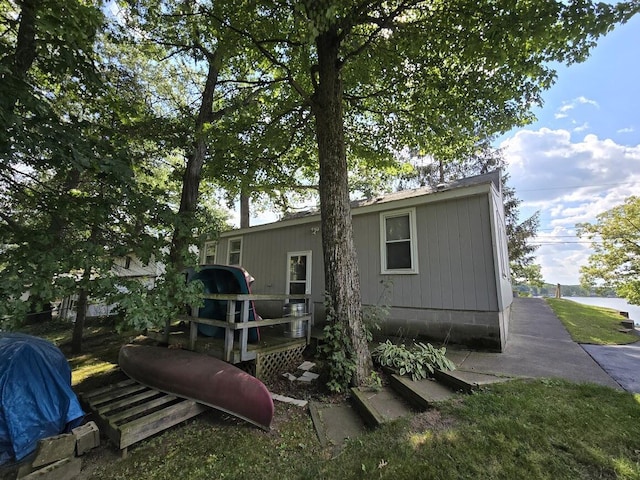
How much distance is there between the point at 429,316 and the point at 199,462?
16.4 feet

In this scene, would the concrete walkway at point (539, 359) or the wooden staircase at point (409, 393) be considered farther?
the concrete walkway at point (539, 359)

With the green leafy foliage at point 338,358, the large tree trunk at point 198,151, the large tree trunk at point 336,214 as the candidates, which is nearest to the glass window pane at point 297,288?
the large tree trunk at point 198,151

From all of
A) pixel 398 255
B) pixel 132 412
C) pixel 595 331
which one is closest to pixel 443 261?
pixel 398 255

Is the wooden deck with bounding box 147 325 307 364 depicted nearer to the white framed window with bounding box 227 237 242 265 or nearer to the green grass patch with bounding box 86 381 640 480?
the green grass patch with bounding box 86 381 640 480

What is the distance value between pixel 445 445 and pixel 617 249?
22.3 metres

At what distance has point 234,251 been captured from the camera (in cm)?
1073

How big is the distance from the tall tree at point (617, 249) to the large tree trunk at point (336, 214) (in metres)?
20.5

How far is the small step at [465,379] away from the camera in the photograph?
139 inches

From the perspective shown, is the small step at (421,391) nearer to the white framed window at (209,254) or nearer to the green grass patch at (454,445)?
the green grass patch at (454,445)

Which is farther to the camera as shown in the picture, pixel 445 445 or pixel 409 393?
pixel 409 393

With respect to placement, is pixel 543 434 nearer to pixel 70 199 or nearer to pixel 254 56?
pixel 70 199

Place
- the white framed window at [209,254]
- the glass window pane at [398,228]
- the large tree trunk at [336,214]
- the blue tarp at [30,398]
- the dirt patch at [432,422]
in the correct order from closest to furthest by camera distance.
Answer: the dirt patch at [432,422] → the blue tarp at [30,398] → the large tree trunk at [336,214] → the glass window pane at [398,228] → the white framed window at [209,254]

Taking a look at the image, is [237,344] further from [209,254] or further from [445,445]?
[209,254]

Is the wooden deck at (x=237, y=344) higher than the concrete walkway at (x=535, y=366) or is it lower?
higher
